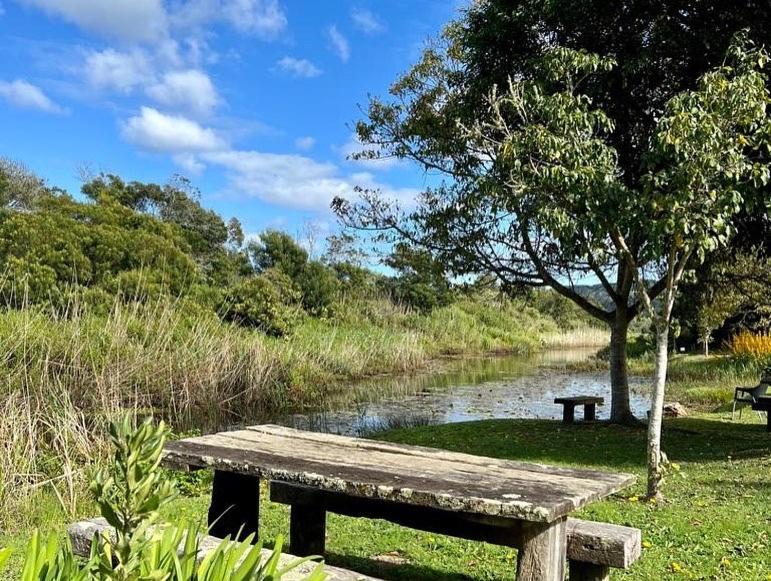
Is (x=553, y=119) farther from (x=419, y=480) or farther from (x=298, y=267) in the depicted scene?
(x=298, y=267)

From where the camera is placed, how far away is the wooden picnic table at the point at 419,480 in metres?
2.65

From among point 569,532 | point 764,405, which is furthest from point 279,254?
point 569,532

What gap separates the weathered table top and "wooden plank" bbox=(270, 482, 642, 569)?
0.20 meters

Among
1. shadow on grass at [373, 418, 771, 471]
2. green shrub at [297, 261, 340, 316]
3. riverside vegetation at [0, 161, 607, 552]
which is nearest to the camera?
riverside vegetation at [0, 161, 607, 552]

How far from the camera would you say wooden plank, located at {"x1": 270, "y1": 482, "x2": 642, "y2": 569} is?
3.08 m

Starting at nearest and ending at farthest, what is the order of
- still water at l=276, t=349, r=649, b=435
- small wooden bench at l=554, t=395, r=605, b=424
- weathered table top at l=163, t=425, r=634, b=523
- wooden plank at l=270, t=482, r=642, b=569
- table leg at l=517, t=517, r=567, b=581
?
weathered table top at l=163, t=425, r=634, b=523 < table leg at l=517, t=517, r=567, b=581 < wooden plank at l=270, t=482, r=642, b=569 < small wooden bench at l=554, t=395, r=605, b=424 < still water at l=276, t=349, r=649, b=435

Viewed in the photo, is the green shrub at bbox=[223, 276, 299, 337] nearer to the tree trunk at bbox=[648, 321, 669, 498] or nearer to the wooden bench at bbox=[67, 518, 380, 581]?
the tree trunk at bbox=[648, 321, 669, 498]

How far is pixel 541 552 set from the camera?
9.25 feet

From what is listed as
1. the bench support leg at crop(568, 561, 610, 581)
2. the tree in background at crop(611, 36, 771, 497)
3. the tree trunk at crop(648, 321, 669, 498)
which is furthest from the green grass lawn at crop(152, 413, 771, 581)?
the bench support leg at crop(568, 561, 610, 581)

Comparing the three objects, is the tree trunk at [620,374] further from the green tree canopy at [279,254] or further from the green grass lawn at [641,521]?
the green tree canopy at [279,254]

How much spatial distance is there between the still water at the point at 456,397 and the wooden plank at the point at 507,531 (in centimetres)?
775

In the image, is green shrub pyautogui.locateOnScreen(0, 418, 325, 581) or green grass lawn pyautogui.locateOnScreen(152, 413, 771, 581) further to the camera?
green grass lawn pyautogui.locateOnScreen(152, 413, 771, 581)

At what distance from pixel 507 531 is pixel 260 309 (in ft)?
56.9

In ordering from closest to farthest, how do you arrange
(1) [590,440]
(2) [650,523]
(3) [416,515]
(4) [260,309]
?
(3) [416,515], (2) [650,523], (1) [590,440], (4) [260,309]
